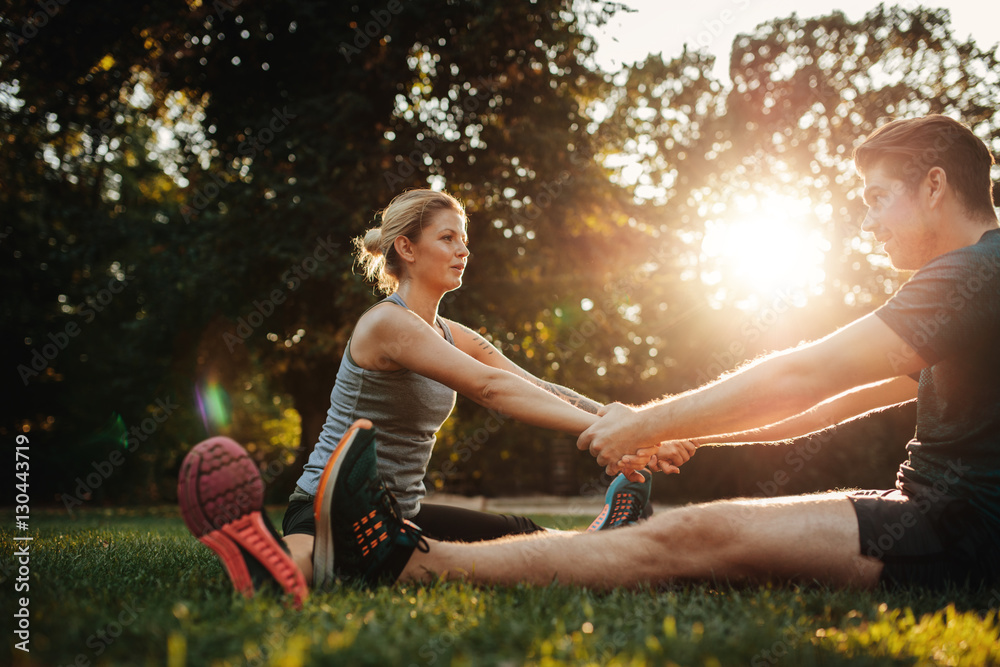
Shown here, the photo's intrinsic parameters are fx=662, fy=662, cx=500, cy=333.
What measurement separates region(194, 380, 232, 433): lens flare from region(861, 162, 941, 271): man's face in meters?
14.5

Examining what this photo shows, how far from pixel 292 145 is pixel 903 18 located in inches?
586

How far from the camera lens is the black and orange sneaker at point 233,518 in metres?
2.14

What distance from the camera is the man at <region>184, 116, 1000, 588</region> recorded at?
2340 mm

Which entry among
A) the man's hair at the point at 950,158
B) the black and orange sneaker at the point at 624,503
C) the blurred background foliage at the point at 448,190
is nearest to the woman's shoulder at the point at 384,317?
the black and orange sneaker at the point at 624,503

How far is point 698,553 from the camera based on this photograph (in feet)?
8.29

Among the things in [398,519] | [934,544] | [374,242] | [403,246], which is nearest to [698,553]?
[934,544]

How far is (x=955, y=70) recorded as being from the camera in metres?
15.9

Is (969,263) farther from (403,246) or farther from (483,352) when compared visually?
(403,246)

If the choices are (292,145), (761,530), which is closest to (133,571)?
(761,530)

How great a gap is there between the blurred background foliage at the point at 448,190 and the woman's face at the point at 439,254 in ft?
22.8

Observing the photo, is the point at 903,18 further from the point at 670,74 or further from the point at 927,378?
the point at 927,378

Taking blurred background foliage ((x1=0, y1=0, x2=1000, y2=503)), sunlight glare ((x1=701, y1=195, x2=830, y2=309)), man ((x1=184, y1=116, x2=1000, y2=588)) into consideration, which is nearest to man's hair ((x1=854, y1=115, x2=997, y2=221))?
man ((x1=184, y1=116, x2=1000, y2=588))

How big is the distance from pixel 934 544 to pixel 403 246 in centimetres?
272

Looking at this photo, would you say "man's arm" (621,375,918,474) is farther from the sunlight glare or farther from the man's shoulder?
the sunlight glare
